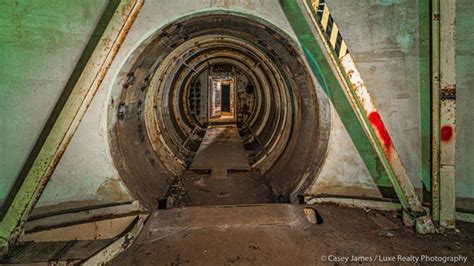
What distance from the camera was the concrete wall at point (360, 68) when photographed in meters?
2.51

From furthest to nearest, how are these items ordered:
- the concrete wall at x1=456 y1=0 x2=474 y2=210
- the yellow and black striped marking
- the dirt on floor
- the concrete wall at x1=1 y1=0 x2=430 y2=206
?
the dirt on floor → the concrete wall at x1=1 y1=0 x2=430 y2=206 → the concrete wall at x1=456 y1=0 x2=474 y2=210 → the yellow and black striped marking

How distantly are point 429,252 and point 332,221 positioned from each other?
76 centimetres

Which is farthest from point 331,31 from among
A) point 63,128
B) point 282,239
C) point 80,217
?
point 80,217

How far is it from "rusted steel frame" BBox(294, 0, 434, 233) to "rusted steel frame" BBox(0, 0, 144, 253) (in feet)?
4.91

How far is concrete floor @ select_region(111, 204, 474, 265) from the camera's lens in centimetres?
204

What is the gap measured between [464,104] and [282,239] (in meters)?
2.16

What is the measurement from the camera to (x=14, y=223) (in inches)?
77.4

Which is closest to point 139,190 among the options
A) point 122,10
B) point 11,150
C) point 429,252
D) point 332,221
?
point 11,150

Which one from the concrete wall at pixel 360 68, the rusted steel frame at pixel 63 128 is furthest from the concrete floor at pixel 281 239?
the rusted steel frame at pixel 63 128

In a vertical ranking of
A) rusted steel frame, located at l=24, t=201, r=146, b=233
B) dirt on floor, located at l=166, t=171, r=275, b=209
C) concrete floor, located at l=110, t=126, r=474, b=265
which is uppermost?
rusted steel frame, located at l=24, t=201, r=146, b=233

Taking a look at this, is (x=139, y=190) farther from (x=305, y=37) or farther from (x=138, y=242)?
(x=305, y=37)

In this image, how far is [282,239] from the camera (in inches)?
88.8

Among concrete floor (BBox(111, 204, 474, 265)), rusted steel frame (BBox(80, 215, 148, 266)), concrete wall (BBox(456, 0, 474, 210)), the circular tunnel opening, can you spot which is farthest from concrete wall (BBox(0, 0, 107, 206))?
concrete wall (BBox(456, 0, 474, 210))

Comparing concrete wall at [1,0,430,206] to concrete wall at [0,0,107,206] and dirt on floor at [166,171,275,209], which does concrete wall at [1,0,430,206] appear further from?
dirt on floor at [166,171,275,209]
